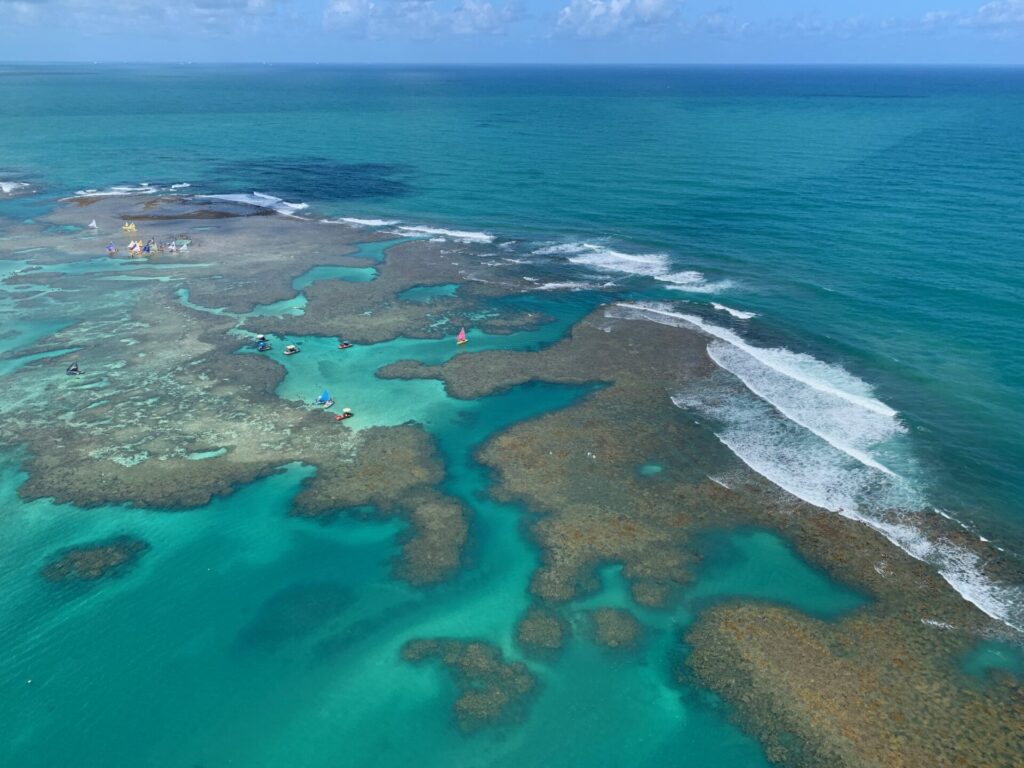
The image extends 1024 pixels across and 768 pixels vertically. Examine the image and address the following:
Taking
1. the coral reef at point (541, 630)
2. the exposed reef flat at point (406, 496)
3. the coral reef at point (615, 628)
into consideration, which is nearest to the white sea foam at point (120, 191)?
the exposed reef flat at point (406, 496)

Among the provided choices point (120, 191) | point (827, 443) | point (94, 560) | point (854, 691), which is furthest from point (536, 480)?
point (120, 191)

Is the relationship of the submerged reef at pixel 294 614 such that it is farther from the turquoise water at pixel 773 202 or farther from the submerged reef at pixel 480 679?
the turquoise water at pixel 773 202

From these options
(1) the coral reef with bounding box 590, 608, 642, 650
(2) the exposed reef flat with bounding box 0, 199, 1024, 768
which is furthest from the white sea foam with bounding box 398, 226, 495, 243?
(1) the coral reef with bounding box 590, 608, 642, 650

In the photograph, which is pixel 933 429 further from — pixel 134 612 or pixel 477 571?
pixel 134 612

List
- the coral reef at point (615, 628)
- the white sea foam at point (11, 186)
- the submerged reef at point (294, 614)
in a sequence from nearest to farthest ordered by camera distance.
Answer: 1. the coral reef at point (615, 628)
2. the submerged reef at point (294, 614)
3. the white sea foam at point (11, 186)

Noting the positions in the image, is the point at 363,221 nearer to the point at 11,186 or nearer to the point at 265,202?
the point at 265,202

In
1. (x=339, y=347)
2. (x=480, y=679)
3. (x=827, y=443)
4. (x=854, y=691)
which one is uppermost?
(x=827, y=443)
